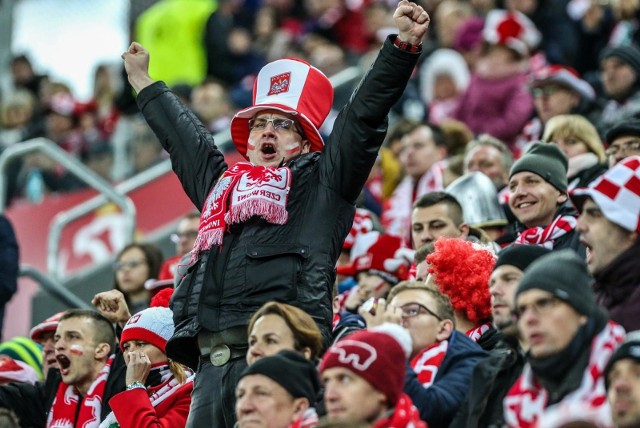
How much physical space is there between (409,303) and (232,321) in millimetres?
895

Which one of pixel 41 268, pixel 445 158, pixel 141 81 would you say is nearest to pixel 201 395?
pixel 141 81

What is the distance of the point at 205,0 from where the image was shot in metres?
17.8

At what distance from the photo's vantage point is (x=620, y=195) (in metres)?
6.92

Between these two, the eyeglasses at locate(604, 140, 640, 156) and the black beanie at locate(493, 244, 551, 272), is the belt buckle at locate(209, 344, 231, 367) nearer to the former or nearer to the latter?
the black beanie at locate(493, 244, 551, 272)

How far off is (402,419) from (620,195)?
142 centimetres

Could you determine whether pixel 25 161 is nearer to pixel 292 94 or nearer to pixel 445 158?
pixel 445 158

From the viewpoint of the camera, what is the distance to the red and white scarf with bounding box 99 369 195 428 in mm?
8227

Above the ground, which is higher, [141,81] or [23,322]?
[141,81]

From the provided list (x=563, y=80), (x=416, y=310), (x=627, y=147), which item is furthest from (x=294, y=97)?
(x=563, y=80)

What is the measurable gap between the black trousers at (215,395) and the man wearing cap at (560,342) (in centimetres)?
134

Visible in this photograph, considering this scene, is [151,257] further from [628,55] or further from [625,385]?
[625,385]

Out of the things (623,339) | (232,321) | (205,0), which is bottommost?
(623,339)

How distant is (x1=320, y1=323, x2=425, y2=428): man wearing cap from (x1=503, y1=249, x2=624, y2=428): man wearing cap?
451mm

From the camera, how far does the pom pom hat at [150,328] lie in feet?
27.5
